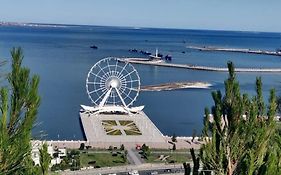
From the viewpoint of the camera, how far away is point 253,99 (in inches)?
402

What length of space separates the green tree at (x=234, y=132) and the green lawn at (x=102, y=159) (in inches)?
1015

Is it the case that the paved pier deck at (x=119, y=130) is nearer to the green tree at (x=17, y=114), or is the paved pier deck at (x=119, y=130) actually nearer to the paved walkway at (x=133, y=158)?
the paved walkway at (x=133, y=158)

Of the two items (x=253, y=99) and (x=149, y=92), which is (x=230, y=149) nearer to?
(x=253, y=99)

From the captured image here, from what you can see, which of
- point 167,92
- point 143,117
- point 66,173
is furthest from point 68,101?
point 66,173

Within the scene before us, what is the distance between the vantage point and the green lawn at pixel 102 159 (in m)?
35.5

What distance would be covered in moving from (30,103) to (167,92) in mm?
67915

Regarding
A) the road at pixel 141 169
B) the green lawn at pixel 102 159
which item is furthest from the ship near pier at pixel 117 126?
the road at pixel 141 169

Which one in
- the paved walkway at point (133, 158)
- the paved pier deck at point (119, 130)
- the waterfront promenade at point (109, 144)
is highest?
the paved pier deck at point (119, 130)

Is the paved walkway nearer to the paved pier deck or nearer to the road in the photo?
the road

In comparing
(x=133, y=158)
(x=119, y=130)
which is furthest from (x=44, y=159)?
(x=119, y=130)

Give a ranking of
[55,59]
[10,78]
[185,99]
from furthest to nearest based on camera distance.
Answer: [55,59] < [185,99] < [10,78]

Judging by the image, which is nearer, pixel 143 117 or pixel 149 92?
pixel 143 117

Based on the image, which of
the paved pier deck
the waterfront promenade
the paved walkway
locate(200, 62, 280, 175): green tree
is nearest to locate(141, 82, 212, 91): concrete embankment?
the paved pier deck

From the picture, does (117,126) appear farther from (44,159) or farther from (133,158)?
(44,159)
